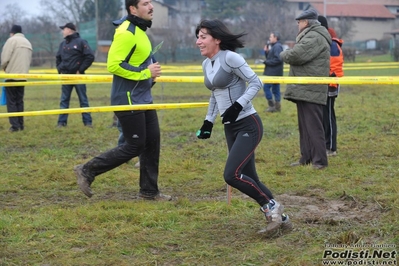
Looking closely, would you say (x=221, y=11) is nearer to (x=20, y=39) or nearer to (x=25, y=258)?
(x=20, y=39)

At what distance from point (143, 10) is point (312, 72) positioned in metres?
2.71

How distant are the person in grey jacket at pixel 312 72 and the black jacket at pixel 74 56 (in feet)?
17.7

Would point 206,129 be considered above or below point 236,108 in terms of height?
below

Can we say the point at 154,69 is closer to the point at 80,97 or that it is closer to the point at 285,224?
the point at 285,224

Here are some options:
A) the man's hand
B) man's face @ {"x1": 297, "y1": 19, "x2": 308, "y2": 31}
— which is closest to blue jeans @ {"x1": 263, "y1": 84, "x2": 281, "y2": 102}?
man's face @ {"x1": 297, "y1": 19, "x2": 308, "y2": 31}

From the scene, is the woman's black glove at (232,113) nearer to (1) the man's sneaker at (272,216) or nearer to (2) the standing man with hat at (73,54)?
(1) the man's sneaker at (272,216)

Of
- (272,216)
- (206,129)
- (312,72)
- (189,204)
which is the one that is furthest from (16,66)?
(272,216)

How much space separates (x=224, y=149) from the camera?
1027 cm

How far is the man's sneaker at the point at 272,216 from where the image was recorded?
5621 millimetres

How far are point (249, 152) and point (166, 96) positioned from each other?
14329 mm

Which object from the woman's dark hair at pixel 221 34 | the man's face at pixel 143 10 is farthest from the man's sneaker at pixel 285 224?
the man's face at pixel 143 10

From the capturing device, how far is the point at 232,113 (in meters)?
5.64

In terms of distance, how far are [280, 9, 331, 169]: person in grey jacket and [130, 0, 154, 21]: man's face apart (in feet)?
7.53

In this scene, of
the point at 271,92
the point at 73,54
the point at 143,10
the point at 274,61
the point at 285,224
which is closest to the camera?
the point at 285,224
